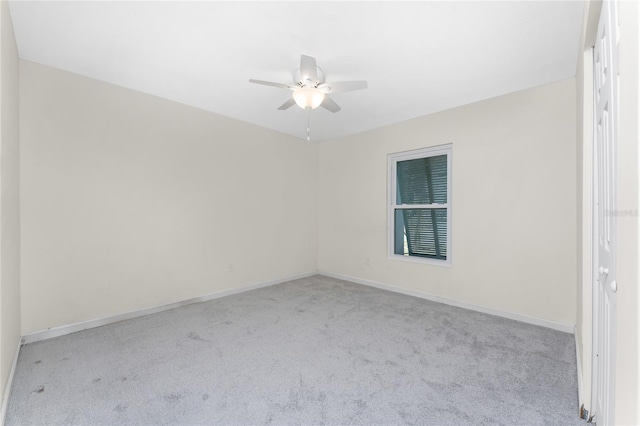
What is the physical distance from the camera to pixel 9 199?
79.8 inches

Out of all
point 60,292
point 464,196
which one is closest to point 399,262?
point 464,196

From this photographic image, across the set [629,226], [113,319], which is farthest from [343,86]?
[113,319]

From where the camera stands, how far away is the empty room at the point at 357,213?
165 centimetres

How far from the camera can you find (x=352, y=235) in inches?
189

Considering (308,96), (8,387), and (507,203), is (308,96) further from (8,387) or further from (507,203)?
(8,387)

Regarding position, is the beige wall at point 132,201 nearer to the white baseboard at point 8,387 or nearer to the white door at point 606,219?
the white baseboard at point 8,387

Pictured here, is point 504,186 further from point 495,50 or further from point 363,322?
point 363,322

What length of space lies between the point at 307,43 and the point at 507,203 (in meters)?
2.70

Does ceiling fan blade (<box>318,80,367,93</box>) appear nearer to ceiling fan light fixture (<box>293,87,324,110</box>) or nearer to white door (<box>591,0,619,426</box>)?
ceiling fan light fixture (<box>293,87,324,110</box>)

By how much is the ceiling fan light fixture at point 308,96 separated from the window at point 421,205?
2019 mm

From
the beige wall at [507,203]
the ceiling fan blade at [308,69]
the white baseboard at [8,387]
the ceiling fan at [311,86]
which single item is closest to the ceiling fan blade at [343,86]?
the ceiling fan at [311,86]

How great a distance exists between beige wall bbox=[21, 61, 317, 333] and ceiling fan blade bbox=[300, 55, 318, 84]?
199cm

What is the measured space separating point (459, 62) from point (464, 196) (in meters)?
1.61

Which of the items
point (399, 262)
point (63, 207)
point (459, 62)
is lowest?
point (399, 262)
